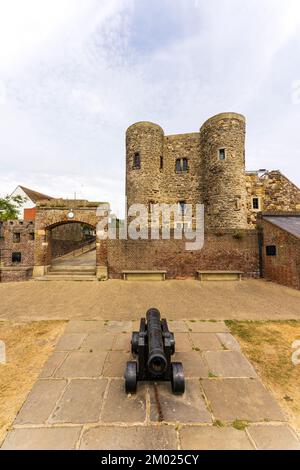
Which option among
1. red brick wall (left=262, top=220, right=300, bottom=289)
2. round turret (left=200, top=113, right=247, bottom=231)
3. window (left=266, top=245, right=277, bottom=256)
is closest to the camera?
red brick wall (left=262, top=220, right=300, bottom=289)

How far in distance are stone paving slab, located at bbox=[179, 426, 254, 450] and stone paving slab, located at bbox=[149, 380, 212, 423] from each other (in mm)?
133

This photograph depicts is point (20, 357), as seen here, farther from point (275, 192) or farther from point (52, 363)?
point (275, 192)

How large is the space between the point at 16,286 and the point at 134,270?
5763 millimetres

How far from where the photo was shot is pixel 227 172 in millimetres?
16375

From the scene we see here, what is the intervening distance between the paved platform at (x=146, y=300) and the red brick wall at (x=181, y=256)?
861 millimetres

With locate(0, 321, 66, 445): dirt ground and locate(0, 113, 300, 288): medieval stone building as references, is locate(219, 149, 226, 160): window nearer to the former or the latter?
locate(0, 113, 300, 288): medieval stone building

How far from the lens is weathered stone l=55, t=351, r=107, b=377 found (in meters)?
3.57

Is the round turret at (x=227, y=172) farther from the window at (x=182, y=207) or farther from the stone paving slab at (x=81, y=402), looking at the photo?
the stone paving slab at (x=81, y=402)

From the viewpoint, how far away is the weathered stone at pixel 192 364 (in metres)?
3.56

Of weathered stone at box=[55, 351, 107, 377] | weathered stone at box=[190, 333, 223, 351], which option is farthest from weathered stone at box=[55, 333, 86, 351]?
weathered stone at box=[190, 333, 223, 351]

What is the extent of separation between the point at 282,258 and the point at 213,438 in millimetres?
9589

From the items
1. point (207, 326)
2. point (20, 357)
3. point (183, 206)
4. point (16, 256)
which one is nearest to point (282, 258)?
point (207, 326)

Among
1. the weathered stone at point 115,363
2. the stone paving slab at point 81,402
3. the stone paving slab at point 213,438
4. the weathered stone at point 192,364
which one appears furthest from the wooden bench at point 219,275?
the stone paving slab at point 213,438
